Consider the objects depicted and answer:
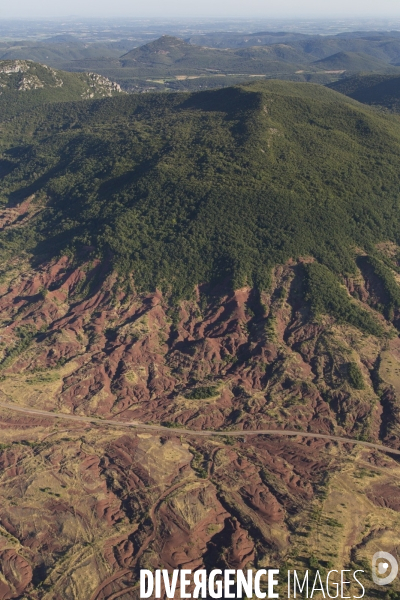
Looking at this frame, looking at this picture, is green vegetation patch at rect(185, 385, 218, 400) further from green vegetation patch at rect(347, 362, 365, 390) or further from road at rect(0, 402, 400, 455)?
green vegetation patch at rect(347, 362, 365, 390)

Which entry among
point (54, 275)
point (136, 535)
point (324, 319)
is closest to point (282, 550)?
point (136, 535)

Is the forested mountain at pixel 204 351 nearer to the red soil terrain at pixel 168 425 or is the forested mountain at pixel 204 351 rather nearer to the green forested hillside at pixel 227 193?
the red soil terrain at pixel 168 425

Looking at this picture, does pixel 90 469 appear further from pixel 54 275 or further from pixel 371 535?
pixel 54 275

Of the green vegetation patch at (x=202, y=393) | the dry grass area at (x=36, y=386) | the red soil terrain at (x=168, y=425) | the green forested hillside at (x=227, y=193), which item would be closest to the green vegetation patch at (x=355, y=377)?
the red soil terrain at (x=168, y=425)

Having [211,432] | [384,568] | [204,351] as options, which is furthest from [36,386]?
[384,568]

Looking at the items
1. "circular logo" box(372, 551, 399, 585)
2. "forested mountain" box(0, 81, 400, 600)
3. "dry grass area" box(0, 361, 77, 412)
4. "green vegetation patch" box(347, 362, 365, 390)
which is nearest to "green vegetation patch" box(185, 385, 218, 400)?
"forested mountain" box(0, 81, 400, 600)
